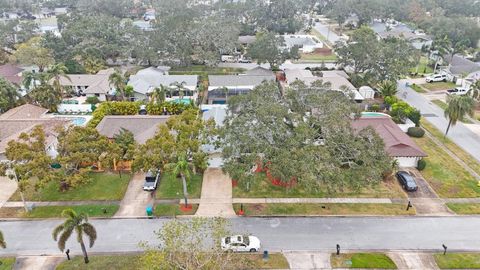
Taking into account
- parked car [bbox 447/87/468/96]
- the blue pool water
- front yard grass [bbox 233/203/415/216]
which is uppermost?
parked car [bbox 447/87/468/96]

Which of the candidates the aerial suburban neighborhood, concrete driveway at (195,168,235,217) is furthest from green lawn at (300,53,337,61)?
concrete driveway at (195,168,235,217)

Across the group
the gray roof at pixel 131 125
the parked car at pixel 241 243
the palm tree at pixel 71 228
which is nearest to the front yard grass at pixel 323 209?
the parked car at pixel 241 243

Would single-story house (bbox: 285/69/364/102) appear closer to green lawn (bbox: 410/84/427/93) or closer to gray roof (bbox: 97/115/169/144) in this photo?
green lawn (bbox: 410/84/427/93)

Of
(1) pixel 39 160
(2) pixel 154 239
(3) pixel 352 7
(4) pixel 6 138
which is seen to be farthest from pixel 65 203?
(3) pixel 352 7

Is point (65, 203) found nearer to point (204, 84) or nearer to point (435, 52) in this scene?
point (204, 84)

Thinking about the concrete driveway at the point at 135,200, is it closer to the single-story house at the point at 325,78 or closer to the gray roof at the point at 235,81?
the gray roof at the point at 235,81

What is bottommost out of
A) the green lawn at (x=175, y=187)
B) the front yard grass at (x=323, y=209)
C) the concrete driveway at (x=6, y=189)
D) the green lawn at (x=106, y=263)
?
the concrete driveway at (x=6, y=189)

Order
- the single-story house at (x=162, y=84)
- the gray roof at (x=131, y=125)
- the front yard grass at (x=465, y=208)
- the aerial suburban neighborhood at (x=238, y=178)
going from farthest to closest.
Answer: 1. the single-story house at (x=162, y=84)
2. the gray roof at (x=131, y=125)
3. the front yard grass at (x=465, y=208)
4. the aerial suburban neighborhood at (x=238, y=178)
